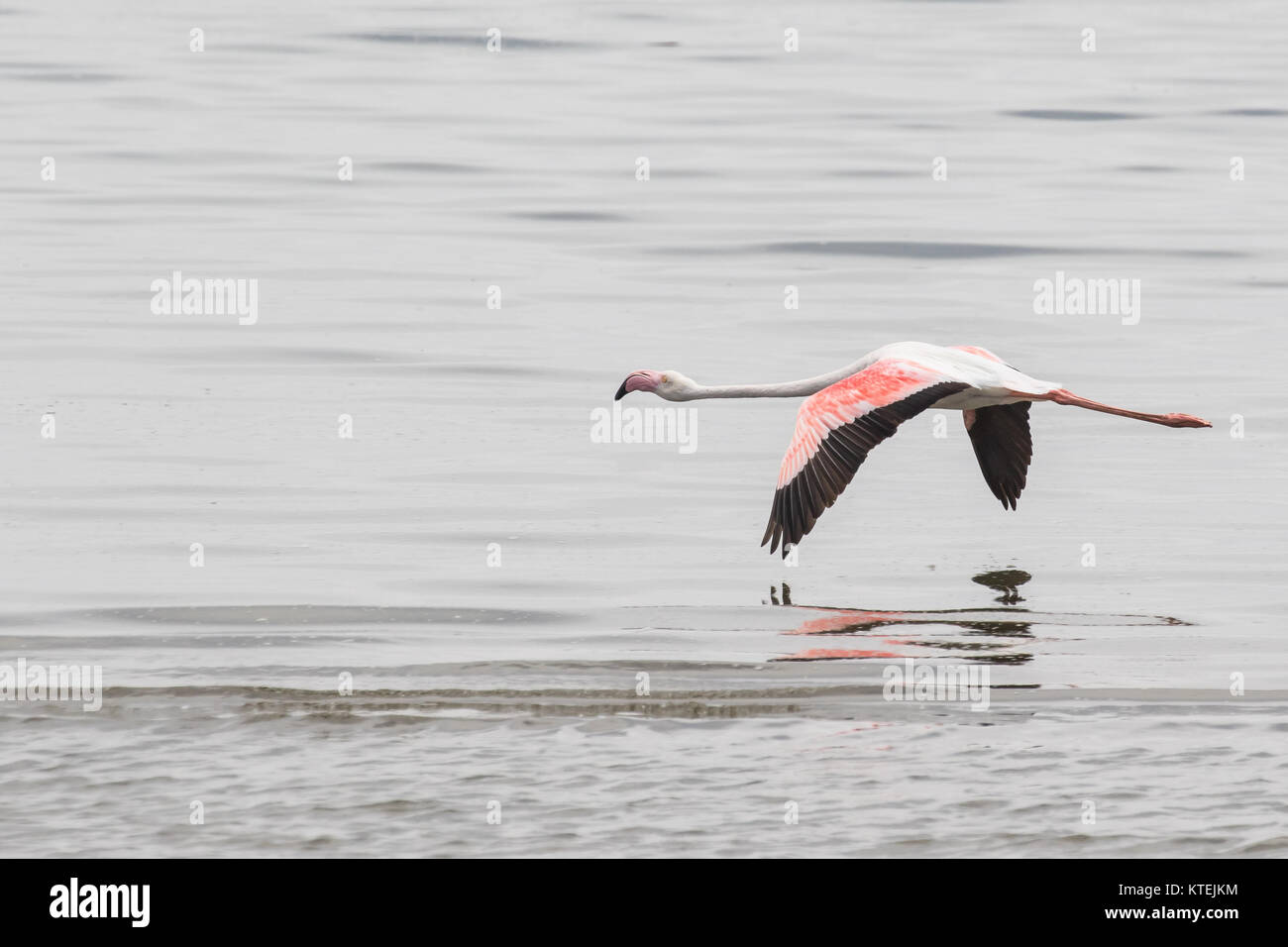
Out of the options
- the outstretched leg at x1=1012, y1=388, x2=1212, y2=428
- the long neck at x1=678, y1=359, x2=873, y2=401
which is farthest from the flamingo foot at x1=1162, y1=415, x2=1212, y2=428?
the long neck at x1=678, y1=359, x2=873, y2=401

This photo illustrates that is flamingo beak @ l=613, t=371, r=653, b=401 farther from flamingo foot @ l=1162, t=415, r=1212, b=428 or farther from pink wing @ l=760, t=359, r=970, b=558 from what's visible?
flamingo foot @ l=1162, t=415, r=1212, b=428

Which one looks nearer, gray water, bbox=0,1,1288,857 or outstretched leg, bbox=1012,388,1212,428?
gray water, bbox=0,1,1288,857

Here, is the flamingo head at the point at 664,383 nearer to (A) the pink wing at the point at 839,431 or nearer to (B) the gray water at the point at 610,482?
(B) the gray water at the point at 610,482

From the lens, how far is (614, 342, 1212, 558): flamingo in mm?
11133

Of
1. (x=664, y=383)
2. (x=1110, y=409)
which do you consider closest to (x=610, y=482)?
(x=664, y=383)

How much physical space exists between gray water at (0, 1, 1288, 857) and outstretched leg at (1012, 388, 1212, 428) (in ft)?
2.03

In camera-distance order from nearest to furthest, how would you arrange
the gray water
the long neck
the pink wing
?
the gray water
the pink wing
the long neck

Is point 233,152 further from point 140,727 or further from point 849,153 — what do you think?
point 140,727

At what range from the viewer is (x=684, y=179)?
2517 centimetres

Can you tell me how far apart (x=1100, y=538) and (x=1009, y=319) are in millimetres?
6224

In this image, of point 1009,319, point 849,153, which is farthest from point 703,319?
point 849,153

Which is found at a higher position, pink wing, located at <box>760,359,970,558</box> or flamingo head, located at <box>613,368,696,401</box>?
flamingo head, located at <box>613,368,696,401</box>

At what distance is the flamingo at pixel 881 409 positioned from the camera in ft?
36.5

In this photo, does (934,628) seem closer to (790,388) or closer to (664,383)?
(790,388)
